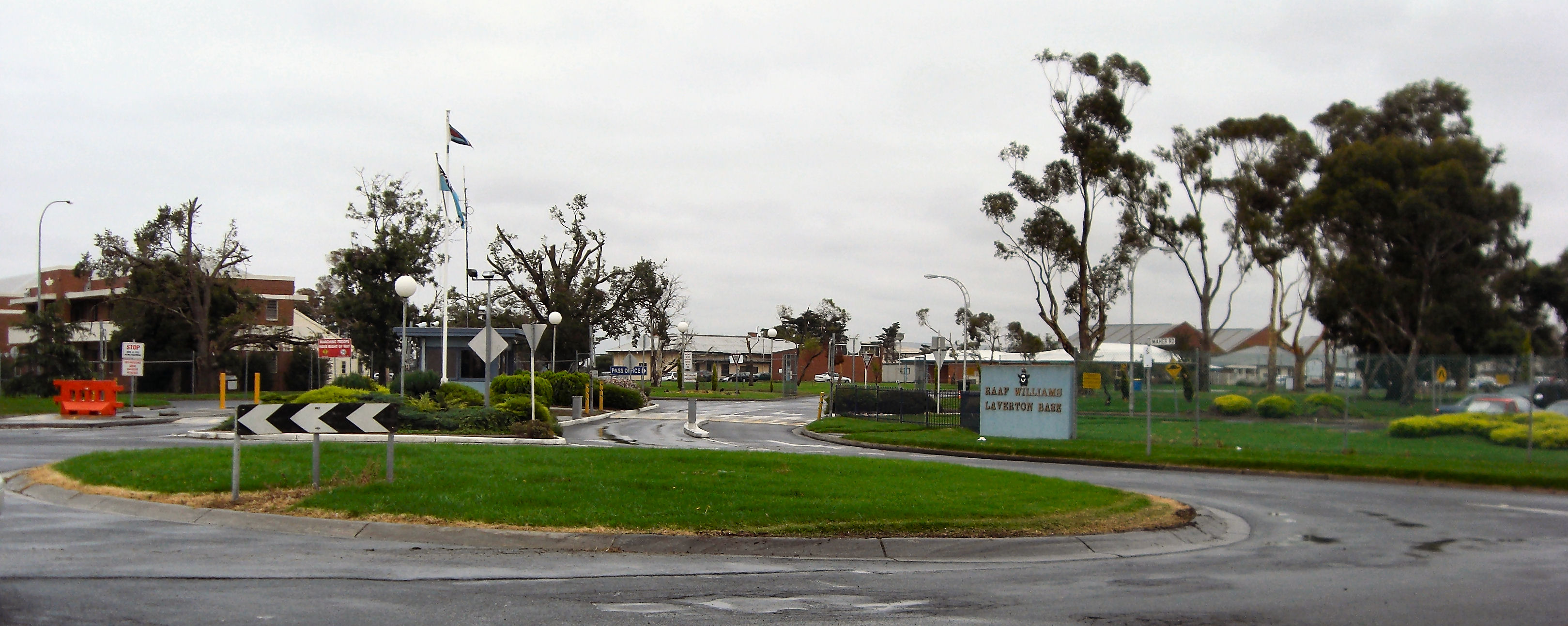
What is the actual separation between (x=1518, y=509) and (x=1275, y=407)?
41.1 feet

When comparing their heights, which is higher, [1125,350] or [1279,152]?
[1279,152]

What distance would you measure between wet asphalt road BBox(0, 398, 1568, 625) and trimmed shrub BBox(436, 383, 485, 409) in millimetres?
16424

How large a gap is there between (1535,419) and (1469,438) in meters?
1.35

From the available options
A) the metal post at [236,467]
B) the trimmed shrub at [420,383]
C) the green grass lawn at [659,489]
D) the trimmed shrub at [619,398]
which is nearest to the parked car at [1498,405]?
the green grass lawn at [659,489]

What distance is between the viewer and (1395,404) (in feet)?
87.1

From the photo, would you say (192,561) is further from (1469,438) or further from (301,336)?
(301,336)

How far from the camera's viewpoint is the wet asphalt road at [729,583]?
7.29 m

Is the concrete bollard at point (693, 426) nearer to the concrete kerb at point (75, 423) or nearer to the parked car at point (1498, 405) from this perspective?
the concrete kerb at point (75, 423)

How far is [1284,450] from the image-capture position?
25.0 m

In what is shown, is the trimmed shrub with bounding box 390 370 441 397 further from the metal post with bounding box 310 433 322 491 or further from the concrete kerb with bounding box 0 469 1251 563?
the concrete kerb with bounding box 0 469 1251 563

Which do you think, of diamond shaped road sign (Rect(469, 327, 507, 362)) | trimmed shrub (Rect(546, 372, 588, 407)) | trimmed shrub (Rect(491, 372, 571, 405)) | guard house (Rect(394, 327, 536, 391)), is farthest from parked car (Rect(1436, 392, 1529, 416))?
trimmed shrub (Rect(546, 372, 588, 407))

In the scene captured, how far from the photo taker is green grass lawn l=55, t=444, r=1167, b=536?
36.6 feet

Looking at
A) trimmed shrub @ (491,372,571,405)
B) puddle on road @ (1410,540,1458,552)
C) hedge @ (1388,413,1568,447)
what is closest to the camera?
puddle on road @ (1410,540,1458,552)

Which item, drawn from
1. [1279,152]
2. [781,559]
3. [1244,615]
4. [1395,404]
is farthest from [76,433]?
[1279,152]
